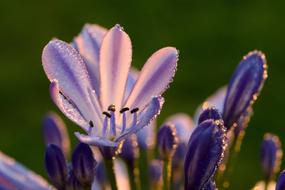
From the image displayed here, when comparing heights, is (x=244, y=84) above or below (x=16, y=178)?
above

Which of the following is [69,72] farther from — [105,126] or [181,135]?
[181,135]

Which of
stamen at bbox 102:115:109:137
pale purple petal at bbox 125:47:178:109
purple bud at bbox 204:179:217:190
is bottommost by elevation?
purple bud at bbox 204:179:217:190

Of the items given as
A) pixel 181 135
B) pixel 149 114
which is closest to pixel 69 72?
pixel 149 114

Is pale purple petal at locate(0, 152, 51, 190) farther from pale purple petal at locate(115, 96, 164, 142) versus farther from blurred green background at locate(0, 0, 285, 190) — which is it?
blurred green background at locate(0, 0, 285, 190)

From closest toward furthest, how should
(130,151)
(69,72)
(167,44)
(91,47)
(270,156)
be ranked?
(69,72) → (91,47) → (130,151) → (270,156) → (167,44)

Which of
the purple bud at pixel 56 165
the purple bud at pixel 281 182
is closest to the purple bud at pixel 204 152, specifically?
the purple bud at pixel 281 182

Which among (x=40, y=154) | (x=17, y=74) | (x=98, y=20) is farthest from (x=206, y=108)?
(x=98, y=20)

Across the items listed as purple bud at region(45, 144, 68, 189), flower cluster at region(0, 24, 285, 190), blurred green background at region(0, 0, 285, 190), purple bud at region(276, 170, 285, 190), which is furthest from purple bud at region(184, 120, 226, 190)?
blurred green background at region(0, 0, 285, 190)
